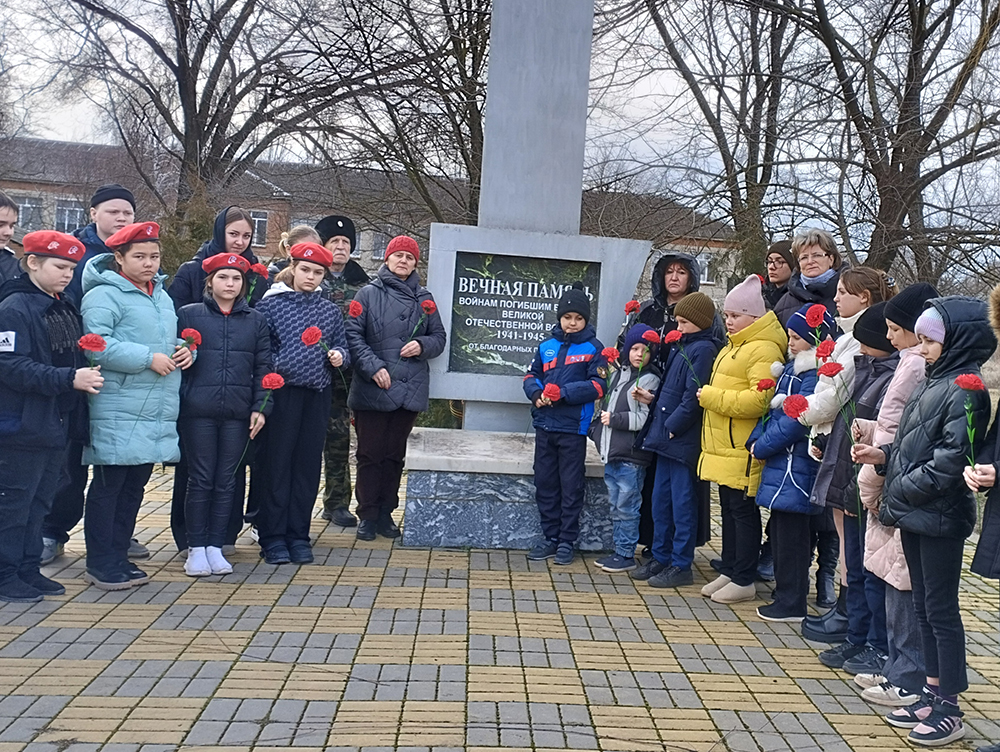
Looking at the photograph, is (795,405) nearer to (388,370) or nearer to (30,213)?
(388,370)

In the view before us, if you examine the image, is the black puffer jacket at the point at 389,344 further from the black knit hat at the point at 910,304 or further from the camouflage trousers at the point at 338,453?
the black knit hat at the point at 910,304

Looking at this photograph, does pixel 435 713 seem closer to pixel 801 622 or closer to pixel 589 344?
pixel 801 622

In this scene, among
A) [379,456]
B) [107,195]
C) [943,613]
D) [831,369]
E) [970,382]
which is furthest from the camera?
[379,456]

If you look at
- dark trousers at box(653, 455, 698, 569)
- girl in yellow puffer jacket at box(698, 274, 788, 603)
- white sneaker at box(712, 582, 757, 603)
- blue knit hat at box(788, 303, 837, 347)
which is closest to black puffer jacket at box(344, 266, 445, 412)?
dark trousers at box(653, 455, 698, 569)

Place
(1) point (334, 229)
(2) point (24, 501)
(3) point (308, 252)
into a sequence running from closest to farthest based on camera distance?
(2) point (24, 501)
(3) point (308, 252)
(1) point (334, 229)

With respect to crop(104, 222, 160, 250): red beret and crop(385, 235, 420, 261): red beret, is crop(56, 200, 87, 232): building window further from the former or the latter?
crop(104, 222, 160, 250): red beret

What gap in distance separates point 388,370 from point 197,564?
1670 millimetres

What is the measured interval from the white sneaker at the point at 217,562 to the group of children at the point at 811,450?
6.11 feet

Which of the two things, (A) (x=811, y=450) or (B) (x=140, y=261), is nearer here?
(A) (x=811, y=450)

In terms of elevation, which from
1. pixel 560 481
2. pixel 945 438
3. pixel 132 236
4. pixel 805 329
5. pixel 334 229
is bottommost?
pixel 560 481

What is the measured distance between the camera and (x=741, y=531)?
513 centimetres

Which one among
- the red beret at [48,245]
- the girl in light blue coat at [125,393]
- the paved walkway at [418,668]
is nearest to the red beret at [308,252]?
the girl in light blue coat at [125,393]

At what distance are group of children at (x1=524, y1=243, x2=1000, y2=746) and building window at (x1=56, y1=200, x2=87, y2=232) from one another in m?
27.5

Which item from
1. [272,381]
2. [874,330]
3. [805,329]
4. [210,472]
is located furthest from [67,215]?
[874,330]
